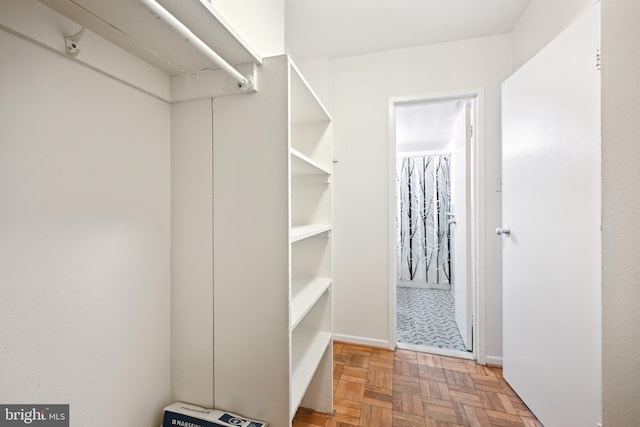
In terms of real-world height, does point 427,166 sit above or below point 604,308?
above

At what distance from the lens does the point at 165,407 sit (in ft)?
3.17

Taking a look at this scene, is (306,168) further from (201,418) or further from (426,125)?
(426,125)

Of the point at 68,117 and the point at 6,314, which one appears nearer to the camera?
the point at 6,314

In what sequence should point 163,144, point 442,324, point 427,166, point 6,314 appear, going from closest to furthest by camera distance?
point 6,314 → point 163,144 → point 442,324 → point 427,166

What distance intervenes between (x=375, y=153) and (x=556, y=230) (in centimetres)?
129

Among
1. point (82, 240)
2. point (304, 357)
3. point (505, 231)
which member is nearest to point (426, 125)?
point (505, 231)

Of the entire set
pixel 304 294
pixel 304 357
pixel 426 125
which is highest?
pixel 426 125

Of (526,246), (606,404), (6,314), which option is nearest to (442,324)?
(526,246)

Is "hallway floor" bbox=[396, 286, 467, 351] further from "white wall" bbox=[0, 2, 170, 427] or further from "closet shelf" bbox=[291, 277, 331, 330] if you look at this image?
"white wall" bbox=[0, 2, 170, 427]

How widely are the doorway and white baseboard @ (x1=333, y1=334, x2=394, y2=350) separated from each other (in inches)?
7.2

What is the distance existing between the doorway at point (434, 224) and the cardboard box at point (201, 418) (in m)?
1.53

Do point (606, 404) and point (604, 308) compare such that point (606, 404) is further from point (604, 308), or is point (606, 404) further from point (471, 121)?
point (471, 121)

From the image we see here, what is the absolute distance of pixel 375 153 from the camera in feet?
7.20

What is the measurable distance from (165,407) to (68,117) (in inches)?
39.8
